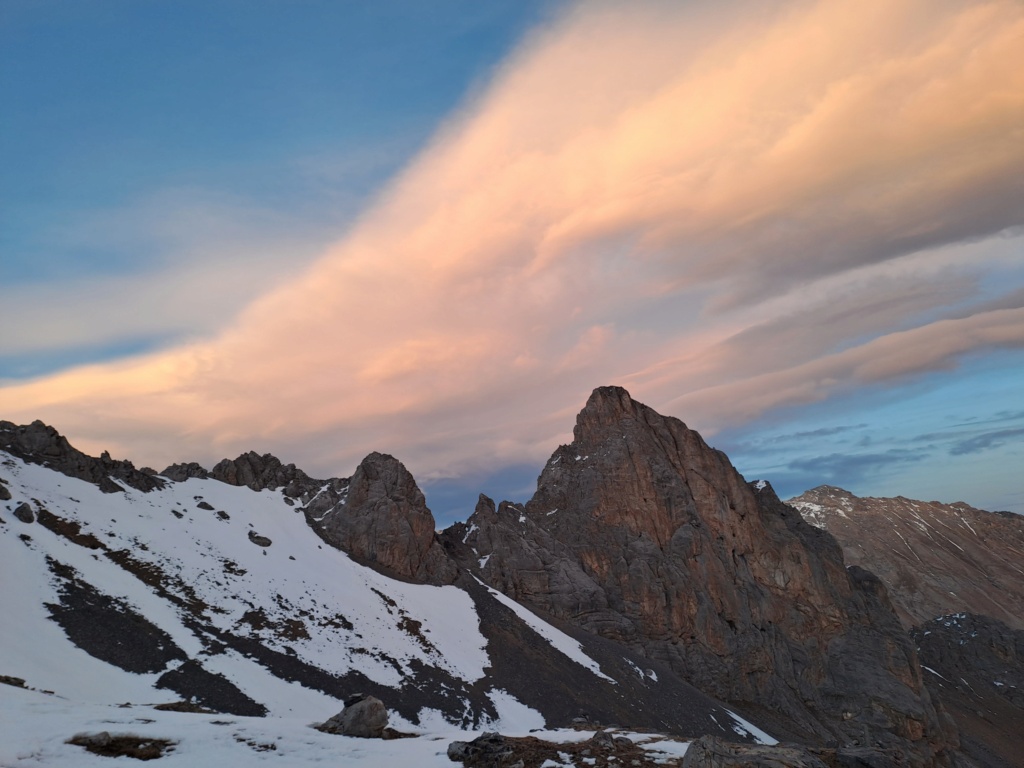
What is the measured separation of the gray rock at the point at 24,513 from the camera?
55.3 m

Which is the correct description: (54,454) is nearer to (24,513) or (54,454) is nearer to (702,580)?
(24,513)

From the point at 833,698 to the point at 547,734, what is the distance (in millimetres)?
110073

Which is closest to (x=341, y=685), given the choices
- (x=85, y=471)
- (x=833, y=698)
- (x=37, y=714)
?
(x=37, y=714)

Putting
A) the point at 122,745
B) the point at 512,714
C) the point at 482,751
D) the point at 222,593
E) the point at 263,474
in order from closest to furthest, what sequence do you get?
the point at 122,745 < the point at 482,751 < the point at 222,593 < the point at 512,714 < the point at 263,474

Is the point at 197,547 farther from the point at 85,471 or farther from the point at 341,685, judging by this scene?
the point at 341,685

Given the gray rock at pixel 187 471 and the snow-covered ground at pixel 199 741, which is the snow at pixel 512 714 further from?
the gray rock at pixel 187 471

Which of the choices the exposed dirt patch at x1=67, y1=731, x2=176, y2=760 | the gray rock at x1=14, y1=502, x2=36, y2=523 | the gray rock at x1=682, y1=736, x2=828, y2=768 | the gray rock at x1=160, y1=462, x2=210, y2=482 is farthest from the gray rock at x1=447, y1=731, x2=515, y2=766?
the gray rock at x1=160, y1=462, x2=210, y2=482

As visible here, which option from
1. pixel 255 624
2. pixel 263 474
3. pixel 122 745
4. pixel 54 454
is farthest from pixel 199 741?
pixel 263 474

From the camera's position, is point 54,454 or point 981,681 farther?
point 981,681

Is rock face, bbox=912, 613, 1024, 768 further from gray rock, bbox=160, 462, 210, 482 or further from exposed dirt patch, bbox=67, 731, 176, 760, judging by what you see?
exposed dirt patch, bbox=67, 731, 176, 760

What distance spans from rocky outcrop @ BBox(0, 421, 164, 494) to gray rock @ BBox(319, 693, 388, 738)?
5242 centimetres

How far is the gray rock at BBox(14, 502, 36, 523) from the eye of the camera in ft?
181

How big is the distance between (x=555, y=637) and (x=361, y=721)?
59.0 meters

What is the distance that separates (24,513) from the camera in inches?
2196
